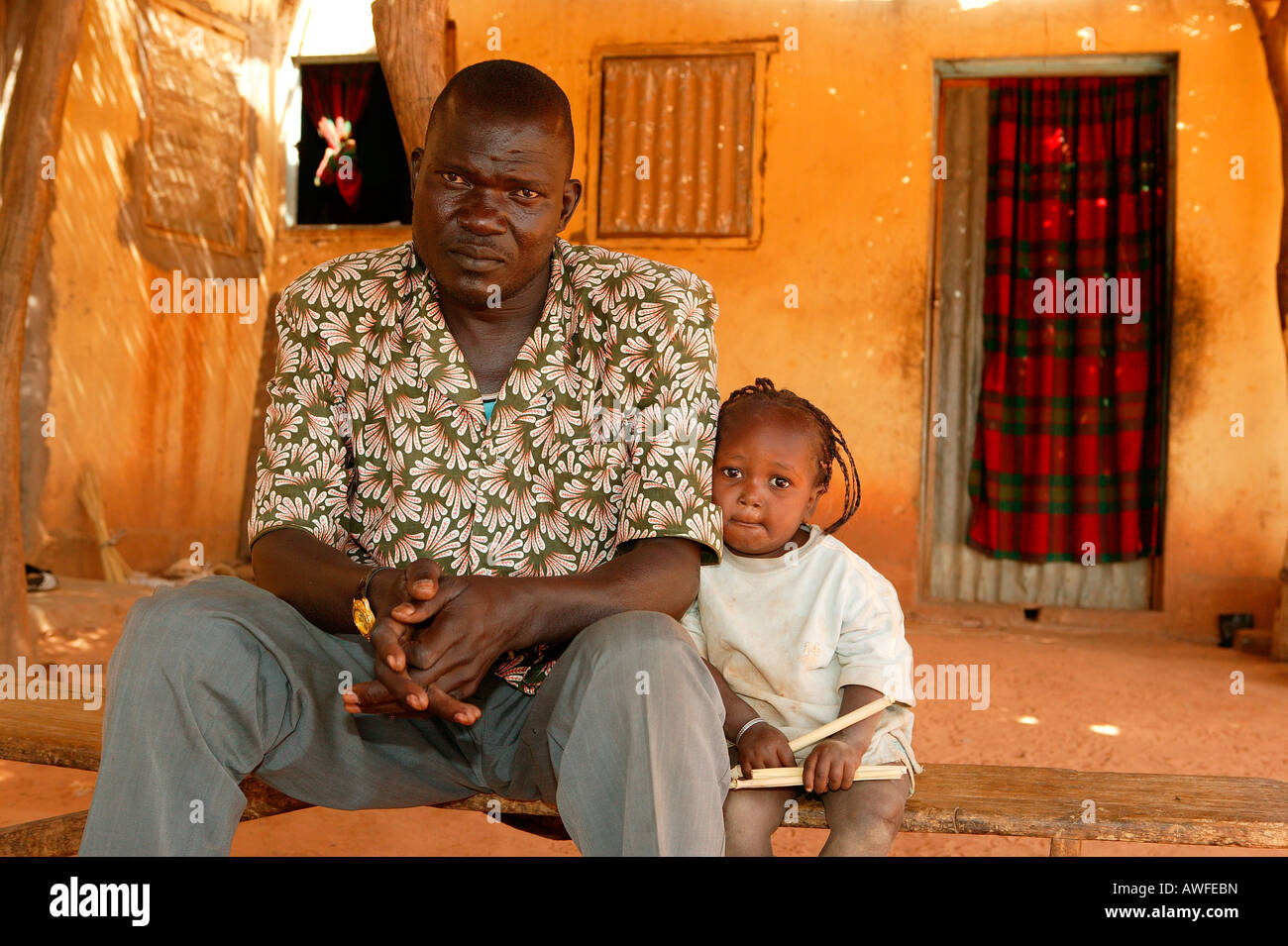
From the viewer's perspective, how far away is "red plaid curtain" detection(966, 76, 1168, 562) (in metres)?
7.06

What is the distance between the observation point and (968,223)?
744 cm

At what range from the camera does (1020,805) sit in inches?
77.2

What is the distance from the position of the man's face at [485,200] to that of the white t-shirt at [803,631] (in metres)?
0.75

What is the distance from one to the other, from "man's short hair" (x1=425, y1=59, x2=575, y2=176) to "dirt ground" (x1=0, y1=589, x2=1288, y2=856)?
6.92 ft

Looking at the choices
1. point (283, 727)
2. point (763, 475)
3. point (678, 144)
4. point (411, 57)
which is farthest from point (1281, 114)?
point (283, 727)

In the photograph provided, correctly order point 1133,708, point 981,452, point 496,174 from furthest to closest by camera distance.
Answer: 1. point 981,452
2. point 1133,708
3. point 496,174

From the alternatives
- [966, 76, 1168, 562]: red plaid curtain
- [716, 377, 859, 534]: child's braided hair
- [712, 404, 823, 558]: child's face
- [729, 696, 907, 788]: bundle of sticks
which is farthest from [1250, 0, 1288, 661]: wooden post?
[729, 696, 907, 788]: bundle of sticks

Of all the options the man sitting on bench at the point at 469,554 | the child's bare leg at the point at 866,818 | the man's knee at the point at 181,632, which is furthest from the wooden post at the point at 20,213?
the child's bare leg at the point at 866,818

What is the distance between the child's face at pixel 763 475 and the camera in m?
2.27

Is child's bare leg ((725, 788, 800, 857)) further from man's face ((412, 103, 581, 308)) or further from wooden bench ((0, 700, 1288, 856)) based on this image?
man's face ((412, 103, 581, 308))

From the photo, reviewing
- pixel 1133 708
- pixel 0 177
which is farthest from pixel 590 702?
pixel 0 177

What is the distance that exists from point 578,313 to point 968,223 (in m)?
5.90

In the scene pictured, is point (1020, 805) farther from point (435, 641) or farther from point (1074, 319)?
point (1074, 319)
